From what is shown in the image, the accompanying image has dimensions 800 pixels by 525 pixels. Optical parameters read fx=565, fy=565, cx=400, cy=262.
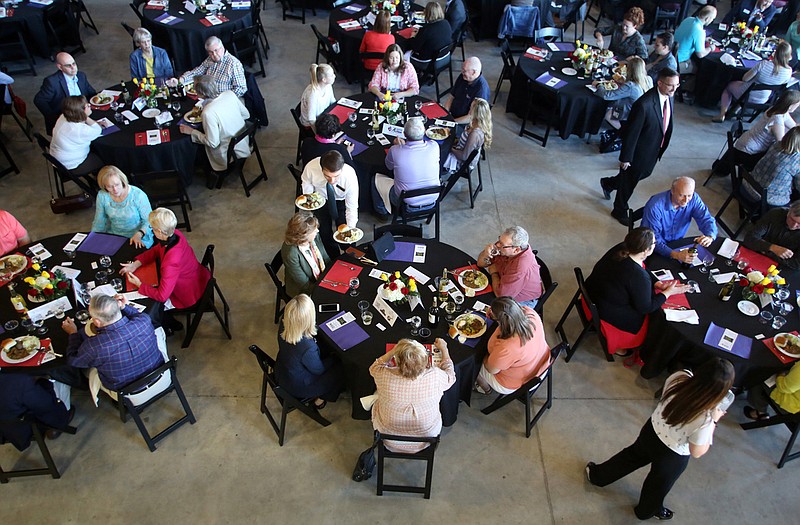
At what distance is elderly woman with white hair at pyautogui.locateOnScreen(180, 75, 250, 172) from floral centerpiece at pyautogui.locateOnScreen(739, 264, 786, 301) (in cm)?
556

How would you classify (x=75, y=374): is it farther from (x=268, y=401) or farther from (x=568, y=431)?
(x=568, y=431)

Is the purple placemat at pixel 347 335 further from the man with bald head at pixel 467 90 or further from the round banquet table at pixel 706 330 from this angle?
the man with bald head at pixel 467 90

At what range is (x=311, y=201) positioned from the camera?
5.36 meters

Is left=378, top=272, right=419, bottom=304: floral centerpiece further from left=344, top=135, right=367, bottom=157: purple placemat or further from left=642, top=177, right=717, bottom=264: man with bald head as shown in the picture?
left=642, top=177, right=717, bottom=264: man with bald head

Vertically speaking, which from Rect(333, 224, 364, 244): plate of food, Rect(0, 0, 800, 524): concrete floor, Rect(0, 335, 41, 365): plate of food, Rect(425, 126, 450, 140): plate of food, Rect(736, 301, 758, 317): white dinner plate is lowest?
Rect(0, 0, 800, 524): concrete floor

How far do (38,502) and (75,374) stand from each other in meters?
1.00

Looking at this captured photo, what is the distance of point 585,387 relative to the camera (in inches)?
203

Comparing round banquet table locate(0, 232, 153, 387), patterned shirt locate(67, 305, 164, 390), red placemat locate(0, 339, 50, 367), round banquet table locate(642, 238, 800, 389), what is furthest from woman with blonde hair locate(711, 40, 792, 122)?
red placemat locate(0, 339, 50, 367)

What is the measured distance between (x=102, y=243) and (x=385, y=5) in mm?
6020

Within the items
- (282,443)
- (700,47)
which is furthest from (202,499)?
(700,47)

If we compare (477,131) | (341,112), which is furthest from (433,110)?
(341,112)

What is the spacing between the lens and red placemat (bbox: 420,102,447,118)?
22.8 feet

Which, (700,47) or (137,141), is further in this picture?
(700,47)

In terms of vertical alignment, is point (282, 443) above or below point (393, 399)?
below
